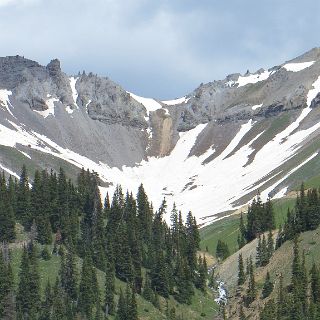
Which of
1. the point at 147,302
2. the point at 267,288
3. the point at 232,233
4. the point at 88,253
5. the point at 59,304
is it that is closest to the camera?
the point at 59,304

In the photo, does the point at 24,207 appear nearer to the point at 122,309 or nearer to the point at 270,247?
the point at 122,309

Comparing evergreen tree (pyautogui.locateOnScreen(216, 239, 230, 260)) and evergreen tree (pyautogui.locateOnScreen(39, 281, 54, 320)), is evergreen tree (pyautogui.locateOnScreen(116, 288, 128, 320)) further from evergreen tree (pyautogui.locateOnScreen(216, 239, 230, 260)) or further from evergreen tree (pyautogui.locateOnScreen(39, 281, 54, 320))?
evergreen tree (pyautogui.locateOnScreen(216, 239, 230, 260))

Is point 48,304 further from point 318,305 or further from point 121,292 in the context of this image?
point 318,305

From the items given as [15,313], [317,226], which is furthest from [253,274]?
[15,313]

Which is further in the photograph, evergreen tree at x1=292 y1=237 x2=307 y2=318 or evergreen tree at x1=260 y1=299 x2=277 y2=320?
evergreen tree at x1=260 y1=299 x2=277 y2=320

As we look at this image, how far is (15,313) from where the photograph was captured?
341 feet

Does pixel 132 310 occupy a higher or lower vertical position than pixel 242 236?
lower

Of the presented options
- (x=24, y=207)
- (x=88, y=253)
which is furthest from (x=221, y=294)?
(x=24, y=207)

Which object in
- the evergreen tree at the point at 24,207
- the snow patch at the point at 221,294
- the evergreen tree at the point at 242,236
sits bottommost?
the snow patch at the point at 221,294

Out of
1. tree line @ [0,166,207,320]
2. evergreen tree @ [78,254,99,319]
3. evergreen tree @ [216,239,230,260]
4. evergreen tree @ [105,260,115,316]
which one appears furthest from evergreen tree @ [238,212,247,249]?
evergreen tree @ [78,254,99,319]

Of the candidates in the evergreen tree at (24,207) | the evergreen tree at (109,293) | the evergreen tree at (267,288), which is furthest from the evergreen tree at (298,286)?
the evergreen tree at (24,207)

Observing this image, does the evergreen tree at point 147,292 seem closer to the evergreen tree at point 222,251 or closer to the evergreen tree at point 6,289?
the evergreen tree at point 6,289

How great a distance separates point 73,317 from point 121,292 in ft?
32.6

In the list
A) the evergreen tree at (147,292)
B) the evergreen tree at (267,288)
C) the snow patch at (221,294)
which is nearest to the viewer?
the evergreen tree at (267,288)
